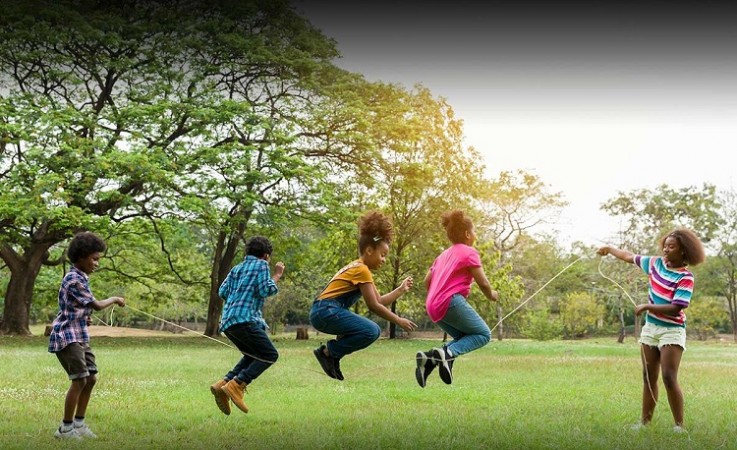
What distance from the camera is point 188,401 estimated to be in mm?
8883

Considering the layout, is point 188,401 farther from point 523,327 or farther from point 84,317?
point 523,327

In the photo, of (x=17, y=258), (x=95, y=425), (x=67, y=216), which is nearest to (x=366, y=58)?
(x=95, y=425)

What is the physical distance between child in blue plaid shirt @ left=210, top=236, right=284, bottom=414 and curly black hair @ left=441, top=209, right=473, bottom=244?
1568 millimetres

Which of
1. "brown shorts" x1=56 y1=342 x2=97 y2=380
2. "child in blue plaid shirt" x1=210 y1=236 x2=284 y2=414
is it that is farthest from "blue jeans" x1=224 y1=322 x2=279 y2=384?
"brown shorts" x1=56 y1=342 x2=97 y2=380

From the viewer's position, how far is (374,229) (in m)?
6.29

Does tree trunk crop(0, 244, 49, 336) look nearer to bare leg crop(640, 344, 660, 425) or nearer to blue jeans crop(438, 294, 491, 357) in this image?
blue jeans crop(438, 294, 491, 357)

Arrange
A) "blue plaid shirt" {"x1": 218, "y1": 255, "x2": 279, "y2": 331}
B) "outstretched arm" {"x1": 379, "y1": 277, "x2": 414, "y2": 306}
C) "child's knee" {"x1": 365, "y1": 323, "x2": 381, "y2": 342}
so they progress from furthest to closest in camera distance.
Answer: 1. "blue plaid shirt" {"x1": 218, "y1": 255, "x2": 279, "y2": 331}
2. "child's knee" {"x1": 365, "y1": 323, "x2": 381, "y2": 342}
3. "outstretched arm" {"x1": 379, "y1": 277, "x2": 414, "y2": 306}

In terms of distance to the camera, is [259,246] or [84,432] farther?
[259,246]

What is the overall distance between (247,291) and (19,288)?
64.8 feet

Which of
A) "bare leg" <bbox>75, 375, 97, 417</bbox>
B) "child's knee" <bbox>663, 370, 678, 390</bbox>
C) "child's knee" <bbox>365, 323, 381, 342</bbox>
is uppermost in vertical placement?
"child's knee" <bbox>365, 323, 381, 342</bbox>

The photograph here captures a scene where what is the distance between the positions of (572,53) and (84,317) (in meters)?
4.56

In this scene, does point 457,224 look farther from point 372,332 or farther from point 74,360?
point 74,360

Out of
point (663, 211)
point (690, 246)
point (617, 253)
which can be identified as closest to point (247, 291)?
point (617, 253)

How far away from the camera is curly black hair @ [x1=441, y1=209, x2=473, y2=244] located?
6.68 metres
